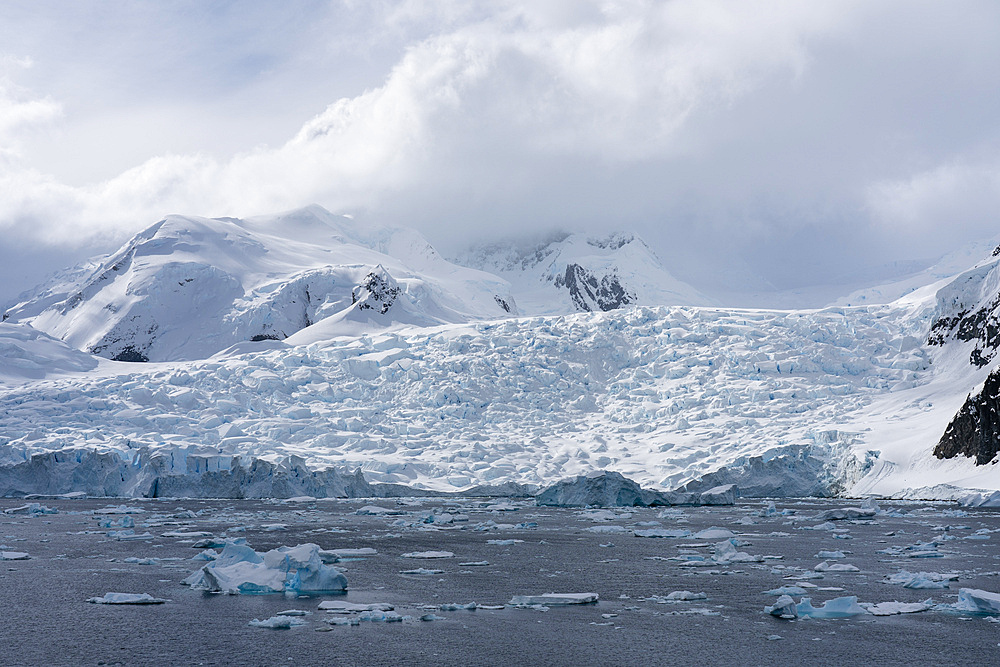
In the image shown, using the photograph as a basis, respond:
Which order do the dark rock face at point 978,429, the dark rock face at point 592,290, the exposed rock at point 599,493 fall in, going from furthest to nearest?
1. the dark rock face at point 592,290
2. the dark rock face at point 978,429
3. the exposed rock at point 599,493

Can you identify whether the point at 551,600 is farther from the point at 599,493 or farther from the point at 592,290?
the point at 592,290

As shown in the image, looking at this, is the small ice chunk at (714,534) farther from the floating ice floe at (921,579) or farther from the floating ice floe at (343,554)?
the floating ice floe at (343,554)

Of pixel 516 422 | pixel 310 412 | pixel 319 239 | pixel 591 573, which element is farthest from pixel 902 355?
pixel 319 239

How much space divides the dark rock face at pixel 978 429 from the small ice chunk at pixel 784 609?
110 ft

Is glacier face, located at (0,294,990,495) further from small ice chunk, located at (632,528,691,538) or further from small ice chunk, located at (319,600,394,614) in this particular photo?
small ice chunk, located at (319,600,394,614)

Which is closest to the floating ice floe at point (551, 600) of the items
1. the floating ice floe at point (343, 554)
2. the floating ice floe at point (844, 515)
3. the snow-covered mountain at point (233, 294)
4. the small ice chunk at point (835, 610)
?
the small ice chunk at point (835, 610)

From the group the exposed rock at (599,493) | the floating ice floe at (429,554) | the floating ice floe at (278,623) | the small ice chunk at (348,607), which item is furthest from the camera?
the exposed rock at (599,493)

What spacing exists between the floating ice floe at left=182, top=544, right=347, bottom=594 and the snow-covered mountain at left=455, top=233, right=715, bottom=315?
120553 mm

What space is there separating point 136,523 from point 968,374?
150 feet

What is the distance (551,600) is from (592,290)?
475 ft

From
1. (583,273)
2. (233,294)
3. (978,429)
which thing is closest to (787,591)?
(978,429)

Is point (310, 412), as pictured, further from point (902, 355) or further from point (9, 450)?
point (902, 355)

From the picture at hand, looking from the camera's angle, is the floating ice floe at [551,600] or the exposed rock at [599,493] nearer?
the floating ice floe at [551,600]

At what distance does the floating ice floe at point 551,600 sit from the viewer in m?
12.1
